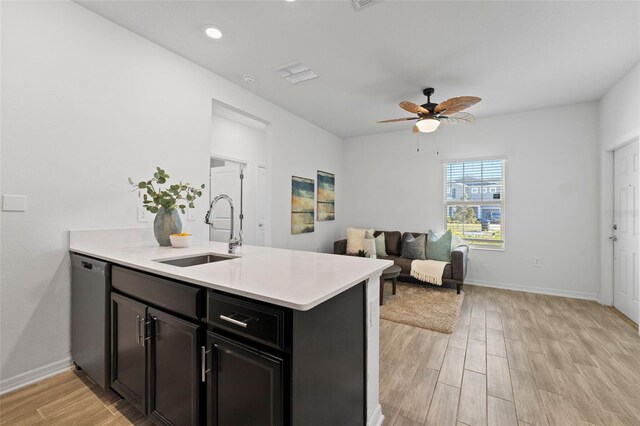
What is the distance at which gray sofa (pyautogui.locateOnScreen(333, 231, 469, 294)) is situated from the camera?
4.00m

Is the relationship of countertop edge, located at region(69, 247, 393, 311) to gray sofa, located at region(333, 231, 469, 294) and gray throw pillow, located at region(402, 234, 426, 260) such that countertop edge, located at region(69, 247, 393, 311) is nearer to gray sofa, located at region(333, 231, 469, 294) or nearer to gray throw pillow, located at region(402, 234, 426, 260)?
gray sofa, located at region(333, 231, 469, 294)

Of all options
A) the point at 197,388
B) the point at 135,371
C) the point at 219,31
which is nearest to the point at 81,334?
the point at 135,371

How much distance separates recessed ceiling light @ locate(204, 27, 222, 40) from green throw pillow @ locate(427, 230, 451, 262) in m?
3.92

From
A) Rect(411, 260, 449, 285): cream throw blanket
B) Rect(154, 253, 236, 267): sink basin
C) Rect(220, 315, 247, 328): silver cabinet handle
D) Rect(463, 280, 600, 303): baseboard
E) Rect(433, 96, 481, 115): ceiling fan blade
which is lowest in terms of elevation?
Rect(463, 280, 600, 303): baseboard

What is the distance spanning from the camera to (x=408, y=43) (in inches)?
101

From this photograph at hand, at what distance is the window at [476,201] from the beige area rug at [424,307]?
109cm

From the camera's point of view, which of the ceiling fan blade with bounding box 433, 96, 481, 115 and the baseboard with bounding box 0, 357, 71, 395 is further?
the ceiling fan blade with bounding box 433, 96, 481, 115

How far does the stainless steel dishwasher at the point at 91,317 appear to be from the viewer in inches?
67.1

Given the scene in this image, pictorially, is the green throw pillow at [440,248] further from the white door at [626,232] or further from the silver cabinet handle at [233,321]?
the silver cabinet handle at [233,321]

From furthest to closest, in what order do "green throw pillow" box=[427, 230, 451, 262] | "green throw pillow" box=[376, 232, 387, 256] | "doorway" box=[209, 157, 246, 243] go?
"green throw pillow" box=[376, 232, 387, 256] → "doorway" box=[209, 157, 246, 243] → "green throw pillow" box=[427, 230, 451, 262]

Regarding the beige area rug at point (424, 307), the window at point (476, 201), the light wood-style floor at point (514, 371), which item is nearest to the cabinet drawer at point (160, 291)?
the light wood-style floor at point (514, 371)

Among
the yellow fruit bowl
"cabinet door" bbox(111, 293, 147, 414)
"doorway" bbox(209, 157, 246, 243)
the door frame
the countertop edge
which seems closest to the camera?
the countertop edge

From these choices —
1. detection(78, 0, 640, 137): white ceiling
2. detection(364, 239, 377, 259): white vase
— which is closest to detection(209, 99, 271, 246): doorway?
detection(78, 0, 640, 137): white ceiling

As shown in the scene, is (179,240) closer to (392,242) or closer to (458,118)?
(458,118)
